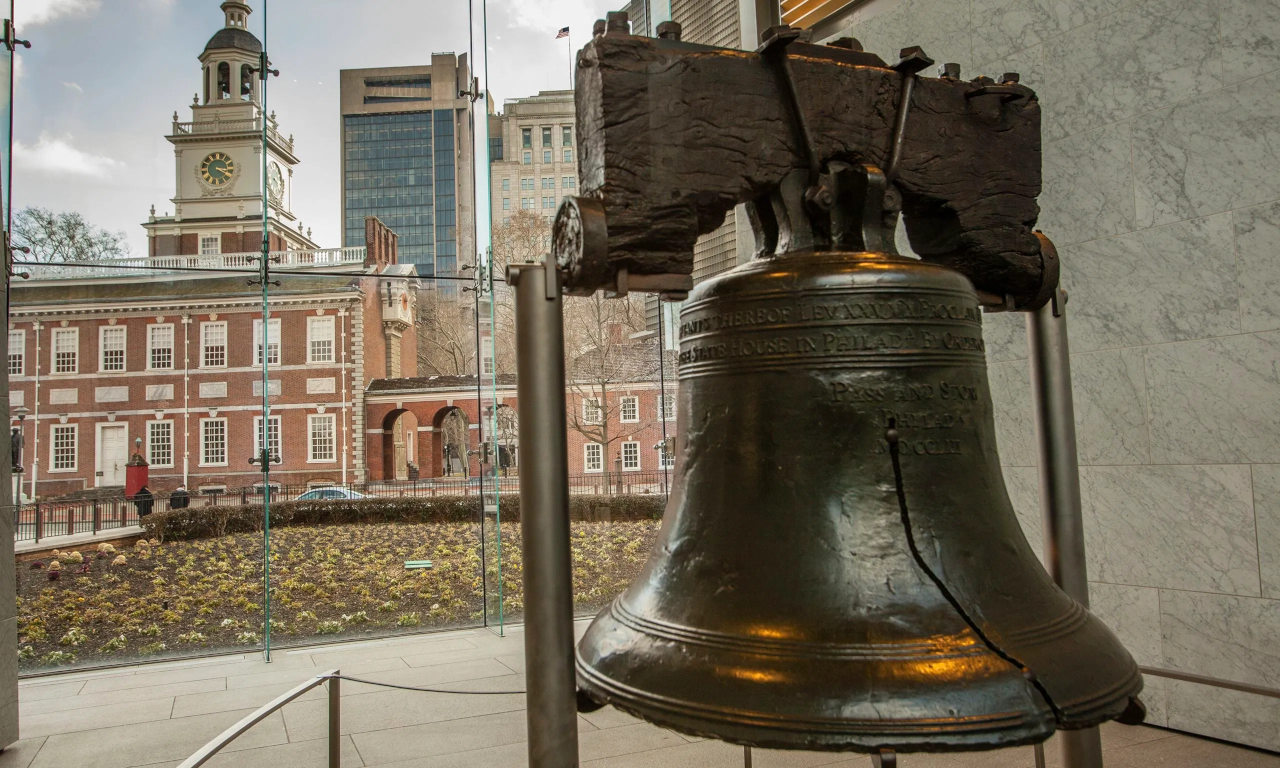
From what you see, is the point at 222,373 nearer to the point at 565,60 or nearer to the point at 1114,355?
the point at 565,60

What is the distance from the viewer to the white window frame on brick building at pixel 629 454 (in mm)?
7262

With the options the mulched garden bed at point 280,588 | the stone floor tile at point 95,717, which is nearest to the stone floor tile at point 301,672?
the stone floor tile at point 95,717

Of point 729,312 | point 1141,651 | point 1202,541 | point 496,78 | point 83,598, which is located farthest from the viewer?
point 496,78

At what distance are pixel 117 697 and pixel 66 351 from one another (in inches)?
102

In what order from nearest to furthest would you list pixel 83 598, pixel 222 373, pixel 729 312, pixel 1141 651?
1. pixel 729 312
2. pixel 1141 651
3. pixel 83 598
4. pixel 222 373

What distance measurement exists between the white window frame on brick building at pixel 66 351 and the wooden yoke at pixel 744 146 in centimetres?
623

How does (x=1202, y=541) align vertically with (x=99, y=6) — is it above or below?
below

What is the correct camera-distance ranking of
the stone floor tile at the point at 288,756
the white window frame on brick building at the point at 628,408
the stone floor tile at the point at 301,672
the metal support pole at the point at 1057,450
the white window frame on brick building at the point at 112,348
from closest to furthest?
1. the metal support pole at the point at 1057,450
2. the stone floor tile at the point at 288,756
3. the stone floor tile at the point at 301,672
4. the white window frame on brick building at the point at 112,348
5. the white window frame on brick building at the point at 628,408

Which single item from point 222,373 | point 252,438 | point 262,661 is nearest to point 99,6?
point 222,373

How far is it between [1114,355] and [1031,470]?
0.64 m

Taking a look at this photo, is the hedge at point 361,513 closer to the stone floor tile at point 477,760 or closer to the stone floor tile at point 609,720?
the stone floor tile at point 609,720

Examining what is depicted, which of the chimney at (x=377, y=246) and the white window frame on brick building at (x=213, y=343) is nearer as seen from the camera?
the white window frame on brick building at (x=213, y=343)

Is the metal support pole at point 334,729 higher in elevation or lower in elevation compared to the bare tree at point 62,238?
lower

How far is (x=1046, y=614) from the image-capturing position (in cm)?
135
